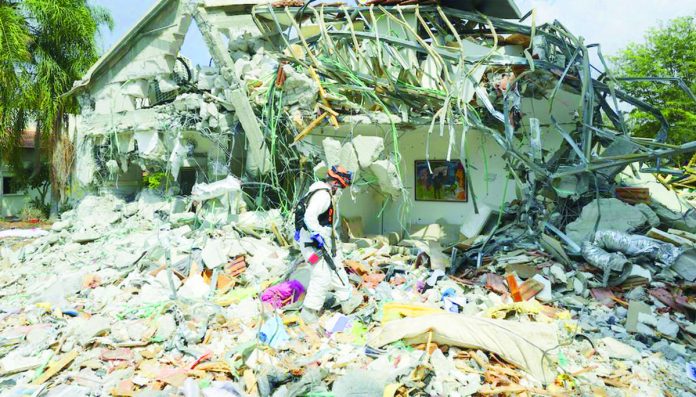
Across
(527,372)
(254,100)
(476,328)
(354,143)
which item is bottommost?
(527,372)

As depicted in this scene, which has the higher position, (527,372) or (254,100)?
(254,100)

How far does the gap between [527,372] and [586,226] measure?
3.84 metres

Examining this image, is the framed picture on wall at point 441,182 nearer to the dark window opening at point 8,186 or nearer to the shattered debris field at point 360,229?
the shattered debris field at point 360,229

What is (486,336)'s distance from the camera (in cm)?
412

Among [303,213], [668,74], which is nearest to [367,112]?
[303,213]

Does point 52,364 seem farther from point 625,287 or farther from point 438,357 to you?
point 625,287

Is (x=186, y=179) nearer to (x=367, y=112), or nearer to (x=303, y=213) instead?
(x=367, y=112)

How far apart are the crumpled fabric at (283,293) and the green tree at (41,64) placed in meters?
14.2

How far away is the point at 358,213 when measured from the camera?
30.1ft

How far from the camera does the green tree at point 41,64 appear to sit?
1522 centimetres

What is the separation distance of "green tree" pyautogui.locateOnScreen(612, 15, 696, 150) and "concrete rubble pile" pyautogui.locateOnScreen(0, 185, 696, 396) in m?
14.9

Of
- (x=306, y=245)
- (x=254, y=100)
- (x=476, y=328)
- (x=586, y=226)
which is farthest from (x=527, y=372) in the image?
(x=254, y=100)

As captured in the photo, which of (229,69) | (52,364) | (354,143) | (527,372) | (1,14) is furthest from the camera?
(1,14)

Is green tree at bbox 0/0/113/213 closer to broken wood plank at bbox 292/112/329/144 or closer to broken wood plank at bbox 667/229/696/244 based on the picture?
broken wood plank at bbox 292/112/329/144
